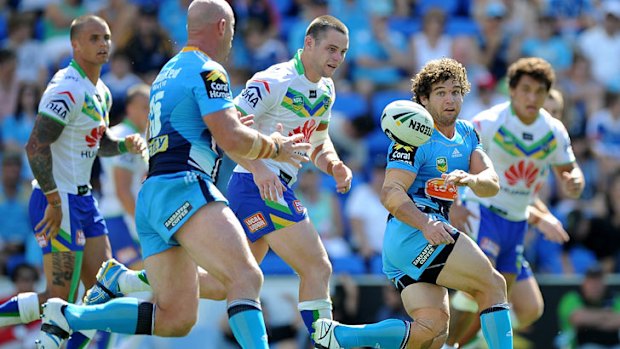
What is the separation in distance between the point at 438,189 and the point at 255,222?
148cm

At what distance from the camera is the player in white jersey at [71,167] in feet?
27.7

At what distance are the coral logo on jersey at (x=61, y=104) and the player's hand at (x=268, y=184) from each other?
1984mm

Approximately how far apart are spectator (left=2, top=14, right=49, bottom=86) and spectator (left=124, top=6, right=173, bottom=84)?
151 cm

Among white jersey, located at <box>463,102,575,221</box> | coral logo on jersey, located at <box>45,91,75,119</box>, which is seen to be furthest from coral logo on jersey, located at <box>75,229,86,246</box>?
white jersey, located at <box>463,102,575,221</box>

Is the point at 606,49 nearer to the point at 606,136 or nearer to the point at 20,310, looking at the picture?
the point at 606,136

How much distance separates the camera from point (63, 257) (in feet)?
28.3

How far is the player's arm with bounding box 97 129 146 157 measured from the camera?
8945 millimetres

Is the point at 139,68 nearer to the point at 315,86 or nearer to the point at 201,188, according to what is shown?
the point at 315,86

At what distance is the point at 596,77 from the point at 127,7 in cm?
760

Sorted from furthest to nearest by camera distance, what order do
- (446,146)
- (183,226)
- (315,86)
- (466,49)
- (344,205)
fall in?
(466,49)
(344,205)
(315,86)
(446,146)
(183,226)

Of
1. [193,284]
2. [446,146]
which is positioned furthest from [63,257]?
[446,146]

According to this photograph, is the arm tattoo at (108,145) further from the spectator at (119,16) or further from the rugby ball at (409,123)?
the spectator at (119,16)

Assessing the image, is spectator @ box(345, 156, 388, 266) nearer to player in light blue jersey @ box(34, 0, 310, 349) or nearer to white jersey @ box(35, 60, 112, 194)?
white jersey @ box(35, 60, 112, 194)

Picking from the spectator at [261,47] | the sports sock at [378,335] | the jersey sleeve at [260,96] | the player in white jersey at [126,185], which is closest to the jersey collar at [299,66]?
the jersey sleeve at [260,96]
